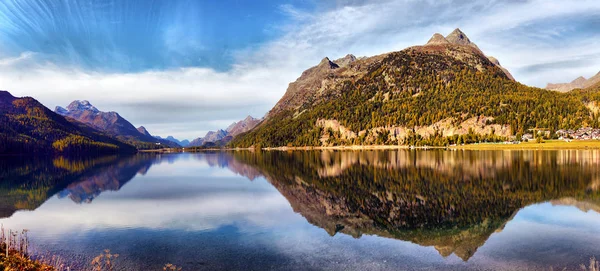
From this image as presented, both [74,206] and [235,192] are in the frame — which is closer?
[74,206]

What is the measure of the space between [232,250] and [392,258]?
10.5 meters

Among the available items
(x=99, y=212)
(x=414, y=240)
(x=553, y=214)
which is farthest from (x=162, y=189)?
(x=553, y=214)

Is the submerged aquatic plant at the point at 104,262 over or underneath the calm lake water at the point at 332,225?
over

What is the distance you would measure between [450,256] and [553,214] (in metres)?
19.5

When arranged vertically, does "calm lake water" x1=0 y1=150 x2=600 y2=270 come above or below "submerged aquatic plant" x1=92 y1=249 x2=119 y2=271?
below

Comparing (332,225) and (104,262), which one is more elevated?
(104,262)

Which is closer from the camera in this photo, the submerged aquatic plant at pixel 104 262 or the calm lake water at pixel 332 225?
the submerged aquatic plant at pixel 104 262

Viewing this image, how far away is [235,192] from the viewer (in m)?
56.0

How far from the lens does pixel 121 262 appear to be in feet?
72.5

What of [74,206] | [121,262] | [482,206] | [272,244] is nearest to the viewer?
[121,262]

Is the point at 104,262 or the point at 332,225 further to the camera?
the point at 332,225

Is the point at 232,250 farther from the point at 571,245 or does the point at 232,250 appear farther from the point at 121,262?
the point at 571,245

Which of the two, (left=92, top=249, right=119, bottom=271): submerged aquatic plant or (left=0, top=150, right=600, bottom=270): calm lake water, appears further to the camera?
(left=0, top=150, right=600, bottom=270): calm lake water

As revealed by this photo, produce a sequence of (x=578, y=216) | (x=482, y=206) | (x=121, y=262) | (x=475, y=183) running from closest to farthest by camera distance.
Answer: (x=121, y=262) < (x=578, y=216) < (x=482, y=206) < (x=475, y=183)
